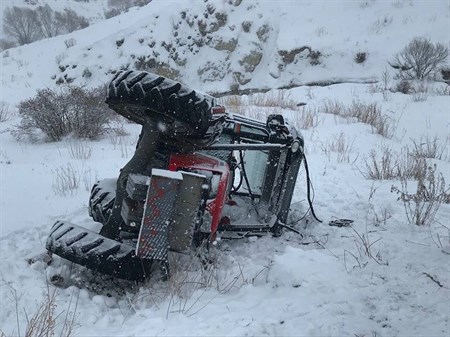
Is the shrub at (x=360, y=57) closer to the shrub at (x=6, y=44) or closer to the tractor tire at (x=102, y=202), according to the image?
the tractor tire at (x=102, y=202)

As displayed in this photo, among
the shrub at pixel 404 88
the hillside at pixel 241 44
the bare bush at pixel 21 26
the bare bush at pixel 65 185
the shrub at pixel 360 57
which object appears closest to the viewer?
the bare bush at pixel 65 185

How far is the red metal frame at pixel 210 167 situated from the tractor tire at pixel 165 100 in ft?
0.77

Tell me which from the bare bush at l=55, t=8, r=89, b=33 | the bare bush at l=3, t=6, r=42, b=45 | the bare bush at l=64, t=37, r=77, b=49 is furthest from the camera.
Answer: the bare bush at l=55, t=8, r=89, b=33

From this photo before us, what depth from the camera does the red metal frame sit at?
2271 millimetres

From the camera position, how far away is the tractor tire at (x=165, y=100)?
76.5 inches

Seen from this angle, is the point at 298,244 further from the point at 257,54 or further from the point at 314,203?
the point at 257,54

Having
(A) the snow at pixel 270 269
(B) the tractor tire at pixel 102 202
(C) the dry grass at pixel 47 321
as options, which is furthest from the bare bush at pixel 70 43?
(C) the dry grass at pixel 47 321

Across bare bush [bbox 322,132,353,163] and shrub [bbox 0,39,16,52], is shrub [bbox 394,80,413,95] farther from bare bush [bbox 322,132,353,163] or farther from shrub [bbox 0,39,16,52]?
shrub [bbox 0,39,16,52]

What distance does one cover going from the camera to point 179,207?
202cm

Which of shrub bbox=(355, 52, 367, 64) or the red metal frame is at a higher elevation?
shrub bbox=(355, 52, 367, 64)

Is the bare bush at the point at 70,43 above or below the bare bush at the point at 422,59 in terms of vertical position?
below

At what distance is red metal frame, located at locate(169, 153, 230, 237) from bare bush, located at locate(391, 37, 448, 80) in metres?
12.1

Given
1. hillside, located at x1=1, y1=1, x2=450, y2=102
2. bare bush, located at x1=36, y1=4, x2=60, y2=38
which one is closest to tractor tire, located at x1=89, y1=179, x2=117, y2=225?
hillside, located at x1=1, y1=1, x2=450, y2=102

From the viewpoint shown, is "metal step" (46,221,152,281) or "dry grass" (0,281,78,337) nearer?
"dry grass" (0,281,78,337)
